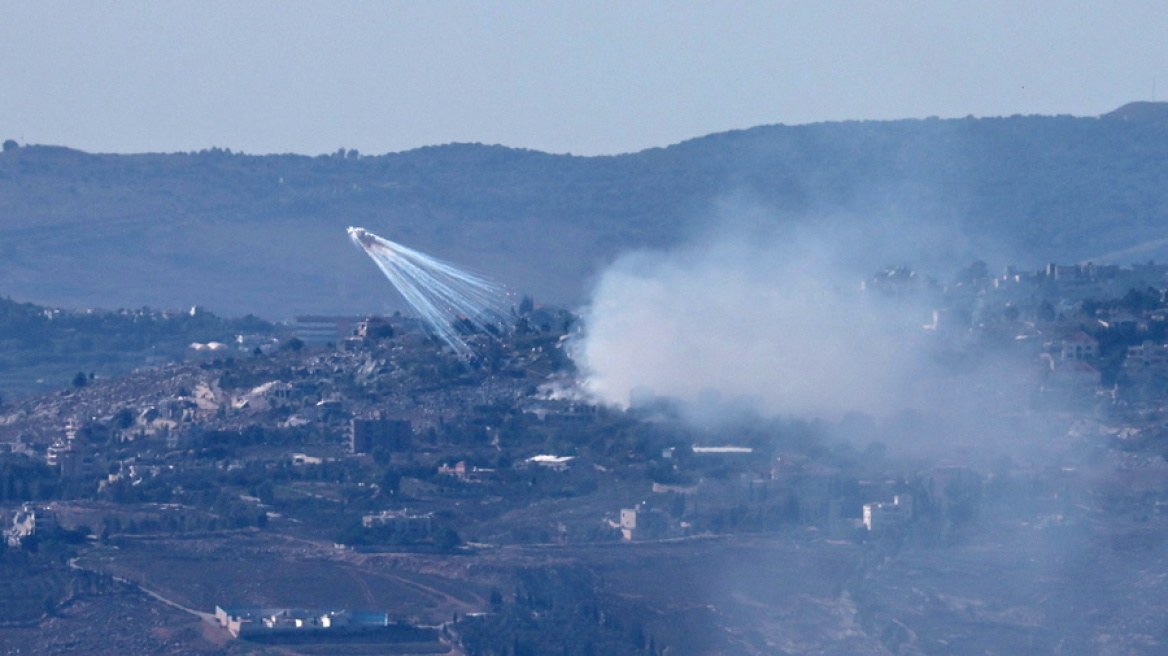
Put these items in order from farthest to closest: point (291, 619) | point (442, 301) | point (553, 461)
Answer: point (442, 301), point (553, 461), point (291, 619)

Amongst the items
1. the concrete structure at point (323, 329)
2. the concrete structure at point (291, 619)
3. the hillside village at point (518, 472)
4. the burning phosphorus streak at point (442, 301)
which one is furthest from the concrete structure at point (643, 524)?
the concrete structure at point (323, 329)

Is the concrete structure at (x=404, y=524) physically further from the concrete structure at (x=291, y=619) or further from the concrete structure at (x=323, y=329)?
the concrete structure at (x=323, y=329)

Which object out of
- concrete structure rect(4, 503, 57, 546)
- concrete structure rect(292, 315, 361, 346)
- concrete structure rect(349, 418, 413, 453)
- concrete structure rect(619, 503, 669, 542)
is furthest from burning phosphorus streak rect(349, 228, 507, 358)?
concrete structure rect(619, 503, 669, 542)

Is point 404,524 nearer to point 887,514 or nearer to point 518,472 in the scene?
point 518,472

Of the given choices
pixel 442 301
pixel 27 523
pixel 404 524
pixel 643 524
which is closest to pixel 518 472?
pixel 643 524

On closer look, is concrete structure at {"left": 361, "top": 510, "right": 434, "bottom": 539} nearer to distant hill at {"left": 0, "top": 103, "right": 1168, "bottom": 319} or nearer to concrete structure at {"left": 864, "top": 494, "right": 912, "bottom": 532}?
concrete structure at {"left": 864, "top": 494, "right": 912, "bottom": 532}
